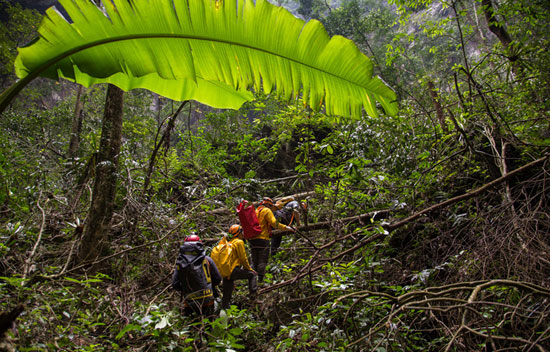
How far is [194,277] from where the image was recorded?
13.9ft

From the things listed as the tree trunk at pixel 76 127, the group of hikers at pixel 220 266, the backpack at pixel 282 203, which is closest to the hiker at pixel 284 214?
the backpack at pixel 282 203

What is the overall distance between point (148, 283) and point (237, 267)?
2.02 meters

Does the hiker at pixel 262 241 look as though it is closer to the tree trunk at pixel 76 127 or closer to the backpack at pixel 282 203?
the backpack at pixel 282 203

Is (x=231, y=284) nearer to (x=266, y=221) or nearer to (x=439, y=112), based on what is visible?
(x=266, y=221)

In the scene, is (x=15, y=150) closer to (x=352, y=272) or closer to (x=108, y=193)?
(x=108, y=193)

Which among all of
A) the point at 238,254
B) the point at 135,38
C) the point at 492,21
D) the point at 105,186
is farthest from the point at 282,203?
the point at 492,21

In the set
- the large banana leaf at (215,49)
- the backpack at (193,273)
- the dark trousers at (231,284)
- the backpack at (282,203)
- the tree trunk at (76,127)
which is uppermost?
the tree trunk at (76,127)

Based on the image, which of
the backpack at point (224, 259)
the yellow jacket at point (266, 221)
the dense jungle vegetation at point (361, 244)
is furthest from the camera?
the yellow jacket at point (266, 221)

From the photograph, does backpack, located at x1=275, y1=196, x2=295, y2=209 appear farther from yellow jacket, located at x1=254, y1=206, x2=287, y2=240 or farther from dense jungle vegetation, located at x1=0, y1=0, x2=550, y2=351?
yellow jacket, located at x1=254, y1=206, x2=287, y2=240

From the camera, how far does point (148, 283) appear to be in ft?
18.7

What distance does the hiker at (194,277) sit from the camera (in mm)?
4230

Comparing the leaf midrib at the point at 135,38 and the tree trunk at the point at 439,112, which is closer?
the leaf midrib at the point at 135,38

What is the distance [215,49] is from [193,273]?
10.6ft

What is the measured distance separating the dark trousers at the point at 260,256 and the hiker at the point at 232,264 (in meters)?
0.80
